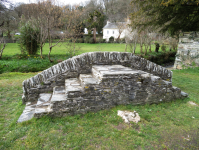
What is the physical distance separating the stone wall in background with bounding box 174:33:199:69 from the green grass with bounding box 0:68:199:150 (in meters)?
8.32

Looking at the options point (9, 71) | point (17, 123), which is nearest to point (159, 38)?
point (9, 71)

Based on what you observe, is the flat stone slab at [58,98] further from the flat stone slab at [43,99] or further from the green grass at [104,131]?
the green grass at [104,131]

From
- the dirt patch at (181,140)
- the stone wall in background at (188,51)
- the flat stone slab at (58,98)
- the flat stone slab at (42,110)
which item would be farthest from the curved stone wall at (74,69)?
the stone wall in background at (188,51)

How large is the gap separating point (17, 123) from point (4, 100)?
2.02 metres

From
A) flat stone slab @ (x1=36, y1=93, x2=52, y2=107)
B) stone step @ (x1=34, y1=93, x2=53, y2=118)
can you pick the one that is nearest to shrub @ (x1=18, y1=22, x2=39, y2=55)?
flat stone slab @ (x1=36, y1=93, x2=52, y2=107)

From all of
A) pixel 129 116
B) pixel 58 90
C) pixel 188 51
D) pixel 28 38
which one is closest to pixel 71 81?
pixel 58 90

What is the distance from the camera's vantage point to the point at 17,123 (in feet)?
10.8

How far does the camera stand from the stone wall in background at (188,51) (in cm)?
1048

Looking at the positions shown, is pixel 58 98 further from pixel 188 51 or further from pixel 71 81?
pixel 188 51

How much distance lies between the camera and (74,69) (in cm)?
469

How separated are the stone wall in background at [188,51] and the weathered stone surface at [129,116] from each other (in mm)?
9886

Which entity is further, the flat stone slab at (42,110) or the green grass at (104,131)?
the flat stone slab at (42,110)

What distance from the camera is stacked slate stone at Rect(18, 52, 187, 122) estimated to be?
360 centimetres

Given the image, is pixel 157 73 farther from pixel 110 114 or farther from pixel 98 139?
pixel 98 139
